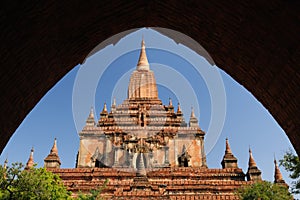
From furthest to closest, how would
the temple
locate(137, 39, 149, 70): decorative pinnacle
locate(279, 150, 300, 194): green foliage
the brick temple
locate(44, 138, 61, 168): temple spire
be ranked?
1. locate(137, 39, 149, 70): decorative pinnacle
2. the temple
3. locate(44, 138, 61, 168): temple spire
4. the brick temple
5. locate(279, 150, 300, 194): green foliage

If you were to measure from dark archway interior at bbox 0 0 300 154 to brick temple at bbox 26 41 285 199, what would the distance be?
67.2ft

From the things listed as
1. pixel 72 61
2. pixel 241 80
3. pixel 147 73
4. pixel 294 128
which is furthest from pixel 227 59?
pixel 147 73

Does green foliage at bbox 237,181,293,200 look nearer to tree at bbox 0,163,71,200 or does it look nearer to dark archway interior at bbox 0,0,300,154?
tree at bbox 0,163,71,200

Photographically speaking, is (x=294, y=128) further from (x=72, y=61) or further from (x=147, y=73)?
(x=147, y=73)

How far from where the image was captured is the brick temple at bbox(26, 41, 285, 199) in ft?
90.8

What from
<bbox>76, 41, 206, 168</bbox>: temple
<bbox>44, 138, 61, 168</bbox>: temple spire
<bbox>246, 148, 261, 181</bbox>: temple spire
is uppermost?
<bbox>76, 41, 206, 168</bbox>: temple

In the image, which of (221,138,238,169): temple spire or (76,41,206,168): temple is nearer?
(221,138,238,169): temple spire

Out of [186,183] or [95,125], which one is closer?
[186,183]

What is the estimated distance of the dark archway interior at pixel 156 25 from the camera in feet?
10.1

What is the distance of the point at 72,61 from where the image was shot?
4.23 meters

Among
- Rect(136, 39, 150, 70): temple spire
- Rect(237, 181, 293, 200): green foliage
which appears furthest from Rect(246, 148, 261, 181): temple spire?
Rect(136, 39, 150, 70): temple spire

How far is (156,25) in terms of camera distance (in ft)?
14.1

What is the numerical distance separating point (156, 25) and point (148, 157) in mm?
31930

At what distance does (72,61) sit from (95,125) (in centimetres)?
3841
